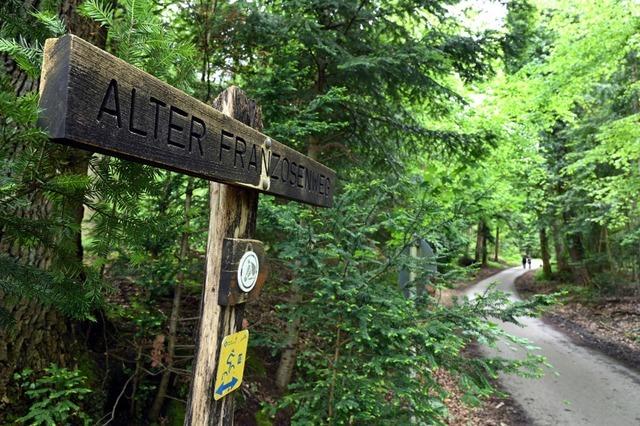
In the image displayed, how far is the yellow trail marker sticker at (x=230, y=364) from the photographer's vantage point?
1.91 meters

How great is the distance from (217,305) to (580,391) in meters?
8.00

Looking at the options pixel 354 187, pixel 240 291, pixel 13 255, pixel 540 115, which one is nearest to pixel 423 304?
pixel 354 187

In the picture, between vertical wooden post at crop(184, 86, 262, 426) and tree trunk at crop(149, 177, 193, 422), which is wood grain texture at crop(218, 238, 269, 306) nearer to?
vertical wooden post at crop(184, 86, 262, 426)

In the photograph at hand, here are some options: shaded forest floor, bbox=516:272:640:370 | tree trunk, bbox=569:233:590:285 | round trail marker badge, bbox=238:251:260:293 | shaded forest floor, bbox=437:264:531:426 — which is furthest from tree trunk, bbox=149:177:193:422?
tree trunk, bbox=569:233:590:285

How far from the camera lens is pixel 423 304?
160 inches

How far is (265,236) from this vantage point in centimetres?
491

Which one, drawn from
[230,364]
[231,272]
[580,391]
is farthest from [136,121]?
[580,391]

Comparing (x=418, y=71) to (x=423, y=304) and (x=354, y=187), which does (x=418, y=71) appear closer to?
(x=354, y=187)

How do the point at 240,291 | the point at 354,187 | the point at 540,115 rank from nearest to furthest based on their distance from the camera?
the point at 240,291
the point at 354,187
the point at 540,115

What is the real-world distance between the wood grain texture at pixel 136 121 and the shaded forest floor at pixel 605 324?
952 cm

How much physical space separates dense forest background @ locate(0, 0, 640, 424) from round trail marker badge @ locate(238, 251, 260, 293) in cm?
45

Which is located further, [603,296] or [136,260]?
[603,296]

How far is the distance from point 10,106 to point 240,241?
1.12 meters

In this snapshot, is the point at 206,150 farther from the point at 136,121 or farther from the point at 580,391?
the point at 580,391
